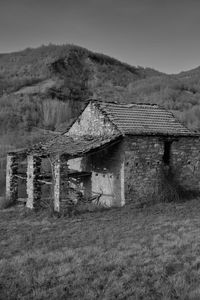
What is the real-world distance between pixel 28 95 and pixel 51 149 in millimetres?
26038

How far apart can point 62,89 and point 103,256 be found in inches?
1418

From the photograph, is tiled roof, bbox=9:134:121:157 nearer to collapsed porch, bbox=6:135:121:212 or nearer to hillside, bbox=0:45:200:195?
collapsed porch, bbox=6:135:121:212

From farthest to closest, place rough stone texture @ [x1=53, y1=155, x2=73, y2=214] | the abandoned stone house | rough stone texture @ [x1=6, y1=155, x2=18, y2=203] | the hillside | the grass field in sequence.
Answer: the hillside < rough stone texture @ [x1=6, y1=155, x2=18, y2=203] < the abandoned stone house < rough stone texture @ [x1=53, y1=155, x2=73, y2=214] < the grass field

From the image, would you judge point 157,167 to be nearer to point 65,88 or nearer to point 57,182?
point 57,182

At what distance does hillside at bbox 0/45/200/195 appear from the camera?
97.7ft

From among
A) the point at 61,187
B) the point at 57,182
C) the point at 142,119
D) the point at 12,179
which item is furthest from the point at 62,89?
the point at 61,187

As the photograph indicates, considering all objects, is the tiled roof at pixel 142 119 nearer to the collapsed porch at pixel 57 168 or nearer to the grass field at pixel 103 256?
the collapsed porch at pixel 57 168

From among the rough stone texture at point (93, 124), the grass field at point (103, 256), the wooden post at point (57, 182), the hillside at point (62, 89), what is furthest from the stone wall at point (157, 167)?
the hillside at point (62, 89)

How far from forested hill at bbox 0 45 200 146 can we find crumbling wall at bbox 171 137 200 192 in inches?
402

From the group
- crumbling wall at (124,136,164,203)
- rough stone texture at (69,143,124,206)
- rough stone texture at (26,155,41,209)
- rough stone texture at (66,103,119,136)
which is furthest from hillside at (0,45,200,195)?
crumbling wall at (124,136,164,203)

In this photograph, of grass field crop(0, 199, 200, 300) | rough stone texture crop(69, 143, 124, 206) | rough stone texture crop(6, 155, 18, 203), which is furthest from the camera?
rough stone texture crop(6, 155, 18, 203)

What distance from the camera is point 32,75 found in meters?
48.0

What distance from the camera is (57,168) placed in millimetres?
11180

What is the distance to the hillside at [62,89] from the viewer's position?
29786 millimetres
